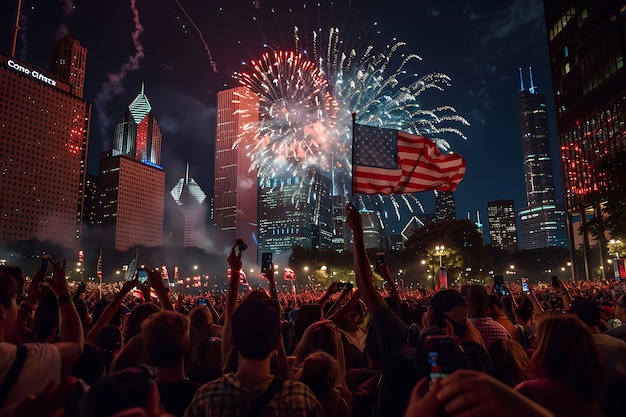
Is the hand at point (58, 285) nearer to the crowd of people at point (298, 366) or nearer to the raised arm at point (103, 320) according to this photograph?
the crowd of people at point (298, 366)

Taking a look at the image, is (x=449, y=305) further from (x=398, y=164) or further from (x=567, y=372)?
(x=398, y=164)

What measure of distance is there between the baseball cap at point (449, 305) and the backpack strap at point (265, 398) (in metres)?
2.04

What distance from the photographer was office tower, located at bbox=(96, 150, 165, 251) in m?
149

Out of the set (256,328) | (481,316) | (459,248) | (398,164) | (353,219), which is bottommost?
(481,316)

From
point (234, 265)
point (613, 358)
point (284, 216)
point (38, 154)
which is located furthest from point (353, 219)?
point (284, 216)

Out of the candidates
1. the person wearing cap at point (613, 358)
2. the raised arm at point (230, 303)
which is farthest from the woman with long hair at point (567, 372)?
the raised arm at point (230, 303)

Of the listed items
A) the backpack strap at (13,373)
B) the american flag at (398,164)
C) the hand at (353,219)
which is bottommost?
the backpack strap at (13,373)

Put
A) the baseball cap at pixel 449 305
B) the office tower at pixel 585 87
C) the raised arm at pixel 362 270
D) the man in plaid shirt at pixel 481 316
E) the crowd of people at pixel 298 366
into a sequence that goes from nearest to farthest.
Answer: the crowd of people at pixel 298 366 < the raised arm at pixel 362 270 < the baseball cap at pixel 449 305 < the man in plaid shirt at pixel 481 316 < the office tower at pixel 585 87

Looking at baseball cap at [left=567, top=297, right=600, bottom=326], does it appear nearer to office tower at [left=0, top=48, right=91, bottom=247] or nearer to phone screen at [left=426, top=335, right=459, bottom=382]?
phone screen at [left=426, top=335, right=459, bottom=382]

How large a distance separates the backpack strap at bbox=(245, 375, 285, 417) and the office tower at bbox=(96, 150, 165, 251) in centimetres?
15384

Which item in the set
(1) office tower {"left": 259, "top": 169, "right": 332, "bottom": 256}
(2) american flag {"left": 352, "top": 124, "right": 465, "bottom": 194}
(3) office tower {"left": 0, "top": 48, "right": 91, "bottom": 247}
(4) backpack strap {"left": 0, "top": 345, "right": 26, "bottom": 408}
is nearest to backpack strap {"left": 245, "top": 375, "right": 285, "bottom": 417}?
(4) backpack strap {"left": 0, "top": 345, "right": 26, "bottom": 408}

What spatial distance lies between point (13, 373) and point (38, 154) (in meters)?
127

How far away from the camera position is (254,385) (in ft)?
8.25

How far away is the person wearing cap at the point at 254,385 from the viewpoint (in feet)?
7.98
